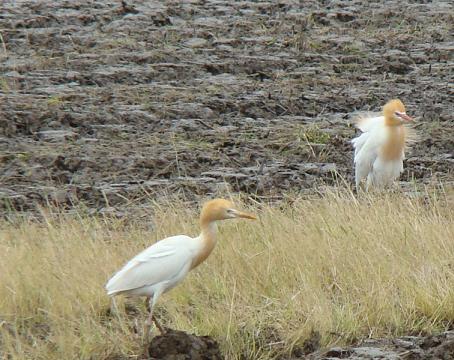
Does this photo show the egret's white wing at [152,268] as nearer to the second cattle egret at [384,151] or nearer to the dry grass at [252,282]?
the dry grass at [252,282]

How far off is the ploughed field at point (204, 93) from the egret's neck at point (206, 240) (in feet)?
8.79

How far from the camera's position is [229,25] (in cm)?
1547

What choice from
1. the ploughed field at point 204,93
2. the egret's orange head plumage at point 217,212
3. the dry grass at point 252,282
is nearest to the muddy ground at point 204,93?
the ploughed field at point 204,93

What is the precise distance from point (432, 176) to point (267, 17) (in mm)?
5193

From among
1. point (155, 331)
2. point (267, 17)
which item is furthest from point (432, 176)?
point (267, 17)

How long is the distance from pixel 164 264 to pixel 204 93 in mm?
6025

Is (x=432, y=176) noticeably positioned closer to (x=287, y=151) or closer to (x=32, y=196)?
(x=287, y=151)

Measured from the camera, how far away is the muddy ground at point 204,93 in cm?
1105

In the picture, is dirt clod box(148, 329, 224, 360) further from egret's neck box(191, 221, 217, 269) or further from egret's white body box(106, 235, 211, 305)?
egret's neck box(191, 221, 217, 269)

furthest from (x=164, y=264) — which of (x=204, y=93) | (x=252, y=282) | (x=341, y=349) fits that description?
(x=204, y=93)

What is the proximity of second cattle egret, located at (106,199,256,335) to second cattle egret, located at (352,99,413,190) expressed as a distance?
3.80m

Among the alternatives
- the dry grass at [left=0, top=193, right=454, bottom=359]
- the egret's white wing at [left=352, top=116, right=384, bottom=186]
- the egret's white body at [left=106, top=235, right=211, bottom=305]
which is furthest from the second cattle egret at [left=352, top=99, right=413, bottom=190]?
the egret's white body at [left=106, top=235, right=211, bottom=305]

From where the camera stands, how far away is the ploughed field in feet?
36.3

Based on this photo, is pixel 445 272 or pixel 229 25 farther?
pixel 229 25
